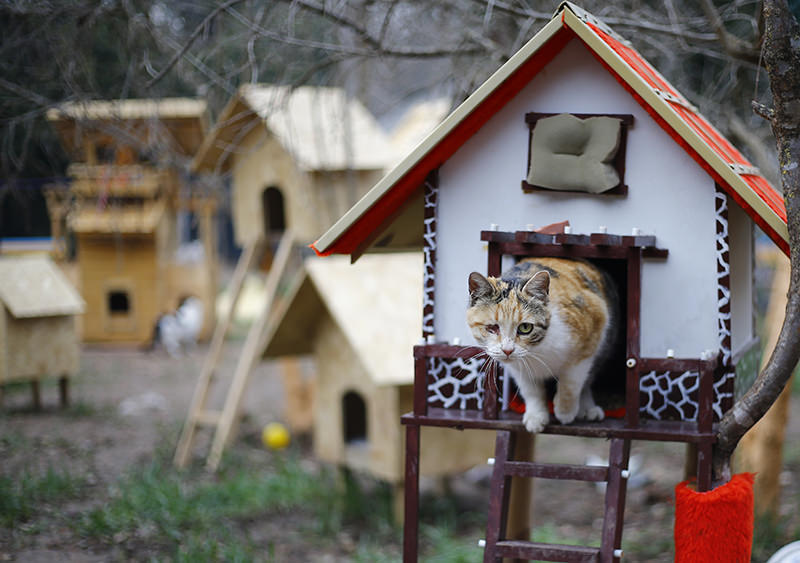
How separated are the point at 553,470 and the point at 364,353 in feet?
9.05

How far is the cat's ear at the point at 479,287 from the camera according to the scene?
3.02 meters

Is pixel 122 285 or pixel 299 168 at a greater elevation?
pixel 299 168

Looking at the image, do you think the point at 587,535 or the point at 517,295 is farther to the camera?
the point at 587,535

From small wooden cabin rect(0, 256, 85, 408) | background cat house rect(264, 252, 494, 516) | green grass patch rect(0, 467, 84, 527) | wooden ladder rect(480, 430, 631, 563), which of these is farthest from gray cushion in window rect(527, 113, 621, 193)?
small wooden cabin rect(0, 256, 85, 408)

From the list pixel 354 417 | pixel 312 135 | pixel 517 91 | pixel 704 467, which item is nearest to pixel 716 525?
pixel 704 467

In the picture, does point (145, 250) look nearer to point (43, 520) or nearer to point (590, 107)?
point (43, 520)

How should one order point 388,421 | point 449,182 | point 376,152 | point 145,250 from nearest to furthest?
point 449,182, point 388,421, point 376,152, point 145,250

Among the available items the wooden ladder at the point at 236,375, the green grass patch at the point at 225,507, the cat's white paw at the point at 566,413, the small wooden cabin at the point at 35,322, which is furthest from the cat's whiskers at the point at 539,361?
the small wooden cabin at the point at 35,322

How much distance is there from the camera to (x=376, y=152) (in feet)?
26.6

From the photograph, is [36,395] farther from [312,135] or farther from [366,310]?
[366,310]

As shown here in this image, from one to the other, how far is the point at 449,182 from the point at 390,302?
2.88 m

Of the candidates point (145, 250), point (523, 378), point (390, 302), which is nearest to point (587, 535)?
point (390, 302)

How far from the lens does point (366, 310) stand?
6301mm

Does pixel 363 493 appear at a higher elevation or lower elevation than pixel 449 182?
lower
